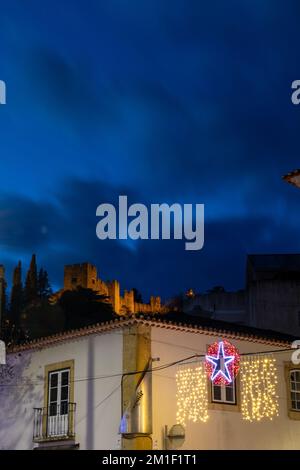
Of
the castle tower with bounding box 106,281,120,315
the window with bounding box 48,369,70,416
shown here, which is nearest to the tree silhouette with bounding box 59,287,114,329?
the castle tower with bounding box 106,281,120,315

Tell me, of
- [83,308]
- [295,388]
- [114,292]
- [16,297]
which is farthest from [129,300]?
[295,388]

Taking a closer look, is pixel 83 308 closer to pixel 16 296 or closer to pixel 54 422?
pixel 54 422

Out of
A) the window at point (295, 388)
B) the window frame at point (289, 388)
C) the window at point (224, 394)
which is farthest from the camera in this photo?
the window at point (295, 388)

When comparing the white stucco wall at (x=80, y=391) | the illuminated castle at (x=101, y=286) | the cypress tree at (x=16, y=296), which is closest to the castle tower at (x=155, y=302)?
the illuminated castle at (x=101, y=286)

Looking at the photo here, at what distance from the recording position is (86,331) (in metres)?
19.3

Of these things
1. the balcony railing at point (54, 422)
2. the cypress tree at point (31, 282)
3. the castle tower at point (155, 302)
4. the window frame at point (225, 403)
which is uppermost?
the cypress tree at point (31, 282)

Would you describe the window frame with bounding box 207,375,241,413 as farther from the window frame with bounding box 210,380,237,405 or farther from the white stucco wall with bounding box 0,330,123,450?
the white stucco wall with bounding box 0,330,123,450

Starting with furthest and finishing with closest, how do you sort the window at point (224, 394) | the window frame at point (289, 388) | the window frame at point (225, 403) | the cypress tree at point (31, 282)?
1. the cypress tree at point (31, 282)
2. the window frame at point (289, 388)
3. the window at point (224, 394)
4. the window frame at point (225, 403)

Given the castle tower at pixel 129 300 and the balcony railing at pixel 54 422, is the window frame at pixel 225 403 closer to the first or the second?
the balcony railing at pixel 54 422

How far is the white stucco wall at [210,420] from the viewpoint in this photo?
1805 cm

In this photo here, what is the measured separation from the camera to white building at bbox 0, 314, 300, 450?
17859 millimetres

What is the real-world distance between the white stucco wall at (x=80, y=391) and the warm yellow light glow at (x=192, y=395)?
5.41 ft

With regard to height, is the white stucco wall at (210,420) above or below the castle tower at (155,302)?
below
